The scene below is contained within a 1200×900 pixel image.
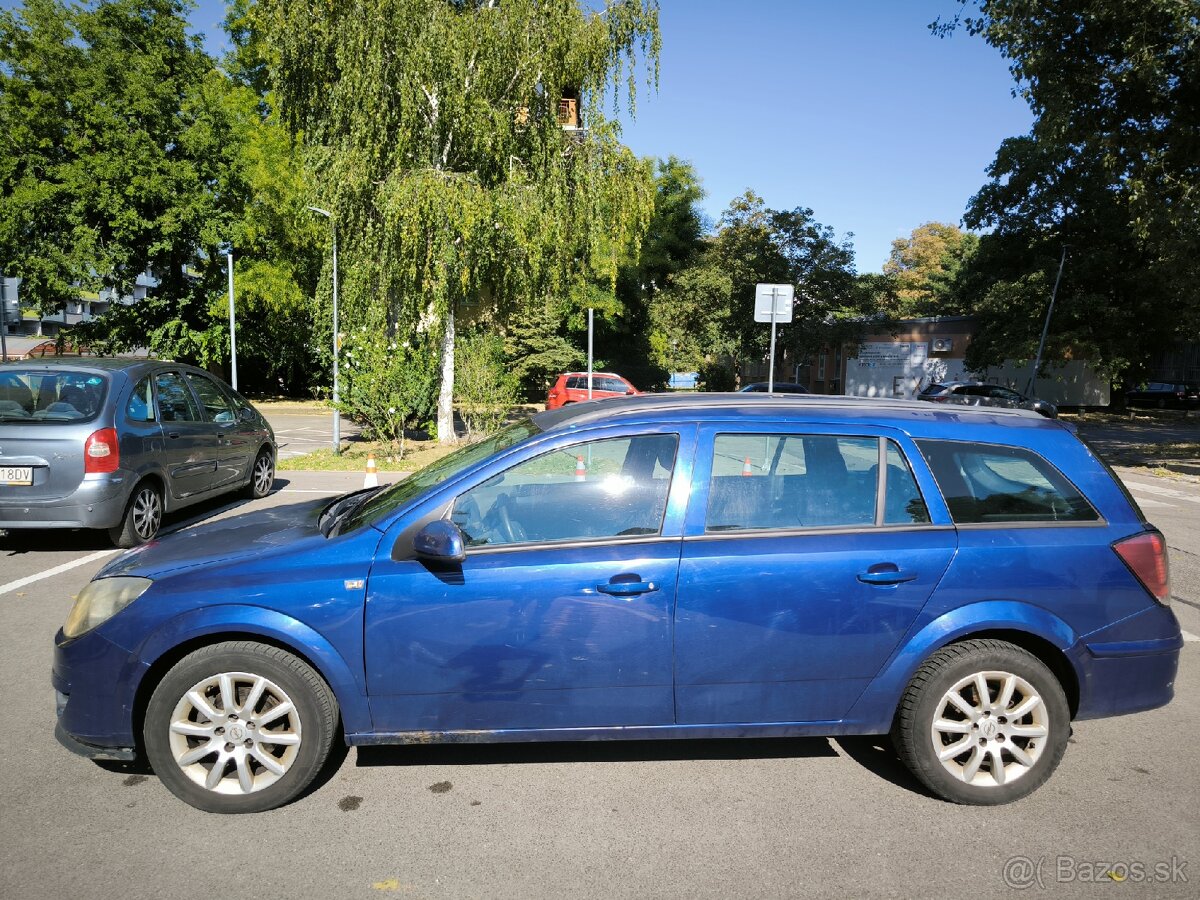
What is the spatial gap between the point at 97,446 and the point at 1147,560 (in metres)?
7.53

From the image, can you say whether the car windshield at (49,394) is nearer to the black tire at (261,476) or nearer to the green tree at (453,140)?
the black tire at (261,476)

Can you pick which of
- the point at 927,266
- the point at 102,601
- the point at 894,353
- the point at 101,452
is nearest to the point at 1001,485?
the point at 102,601

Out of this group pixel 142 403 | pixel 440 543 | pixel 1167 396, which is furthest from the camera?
pixel 1167 396

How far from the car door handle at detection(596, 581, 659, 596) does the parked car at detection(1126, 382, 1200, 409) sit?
166 ft

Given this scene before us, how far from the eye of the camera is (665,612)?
308 cm

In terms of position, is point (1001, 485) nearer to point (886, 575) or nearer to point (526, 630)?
point (886, 575)

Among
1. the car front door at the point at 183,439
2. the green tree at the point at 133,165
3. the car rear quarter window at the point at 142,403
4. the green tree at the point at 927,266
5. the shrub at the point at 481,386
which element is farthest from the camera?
the green tree at the point at 927,266

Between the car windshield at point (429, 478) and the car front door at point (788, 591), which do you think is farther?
the car windshield at point (429, 478)

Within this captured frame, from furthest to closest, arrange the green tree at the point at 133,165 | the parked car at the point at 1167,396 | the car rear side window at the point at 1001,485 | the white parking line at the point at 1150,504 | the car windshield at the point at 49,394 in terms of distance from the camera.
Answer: the parked car at the point at 1167,396
the green tree at the point at 133,165
the white parking line at the point at 1150,504
the car windshield at the point at 49,394
the car rear side window at the point at 1001,485

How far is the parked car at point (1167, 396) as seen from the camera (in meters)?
44.7

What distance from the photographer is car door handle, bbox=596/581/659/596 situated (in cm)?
305

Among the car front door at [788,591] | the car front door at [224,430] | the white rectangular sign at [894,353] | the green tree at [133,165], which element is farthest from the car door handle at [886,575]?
the white rectangular sign at [894,353]

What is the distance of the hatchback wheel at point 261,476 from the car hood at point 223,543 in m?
6.63

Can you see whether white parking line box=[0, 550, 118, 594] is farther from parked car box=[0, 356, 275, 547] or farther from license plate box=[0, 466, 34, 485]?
license plate box=[0, 466, 34, 485]
